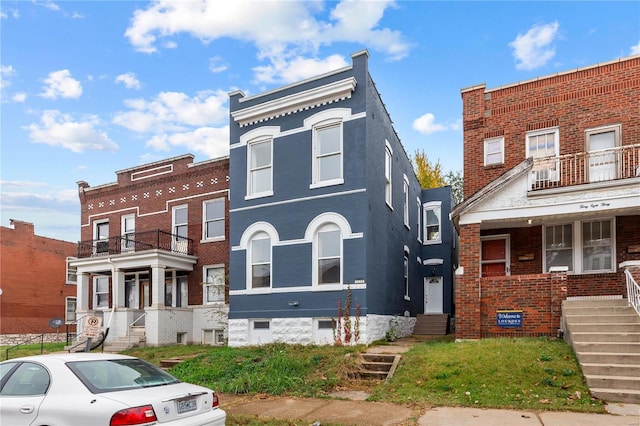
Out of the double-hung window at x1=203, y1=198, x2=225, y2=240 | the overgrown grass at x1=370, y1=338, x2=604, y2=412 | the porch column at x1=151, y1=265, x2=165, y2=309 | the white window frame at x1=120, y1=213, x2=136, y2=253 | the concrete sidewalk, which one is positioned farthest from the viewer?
the white window frame at x1=120, y1=213, x2=136, y2=253

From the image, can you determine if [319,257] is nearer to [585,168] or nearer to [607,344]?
[585,168]

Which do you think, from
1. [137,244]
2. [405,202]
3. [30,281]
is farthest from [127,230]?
[405,202]

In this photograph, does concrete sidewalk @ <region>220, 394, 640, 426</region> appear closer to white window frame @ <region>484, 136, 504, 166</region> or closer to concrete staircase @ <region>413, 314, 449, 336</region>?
white window frame @ <region>484, 136, 504, 166</region>

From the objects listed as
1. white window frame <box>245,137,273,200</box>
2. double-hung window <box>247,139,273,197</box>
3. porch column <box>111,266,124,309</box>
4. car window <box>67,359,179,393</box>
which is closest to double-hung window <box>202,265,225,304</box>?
porch column <box>111,266,124,309</box>

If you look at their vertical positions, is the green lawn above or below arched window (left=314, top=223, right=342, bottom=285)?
below

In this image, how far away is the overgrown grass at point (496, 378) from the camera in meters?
8.54

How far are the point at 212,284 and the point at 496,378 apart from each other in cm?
1382

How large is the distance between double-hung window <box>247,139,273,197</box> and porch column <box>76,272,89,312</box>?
11.0m

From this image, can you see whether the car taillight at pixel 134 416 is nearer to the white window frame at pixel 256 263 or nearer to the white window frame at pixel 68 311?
the white window frame at pixel 256 263

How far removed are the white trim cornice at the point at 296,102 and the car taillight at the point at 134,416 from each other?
1217cm

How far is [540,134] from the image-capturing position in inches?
595

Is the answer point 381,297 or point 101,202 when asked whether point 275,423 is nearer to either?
point 381,297

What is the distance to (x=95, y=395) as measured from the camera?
532cm

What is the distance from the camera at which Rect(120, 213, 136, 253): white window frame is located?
2325 centimetres
